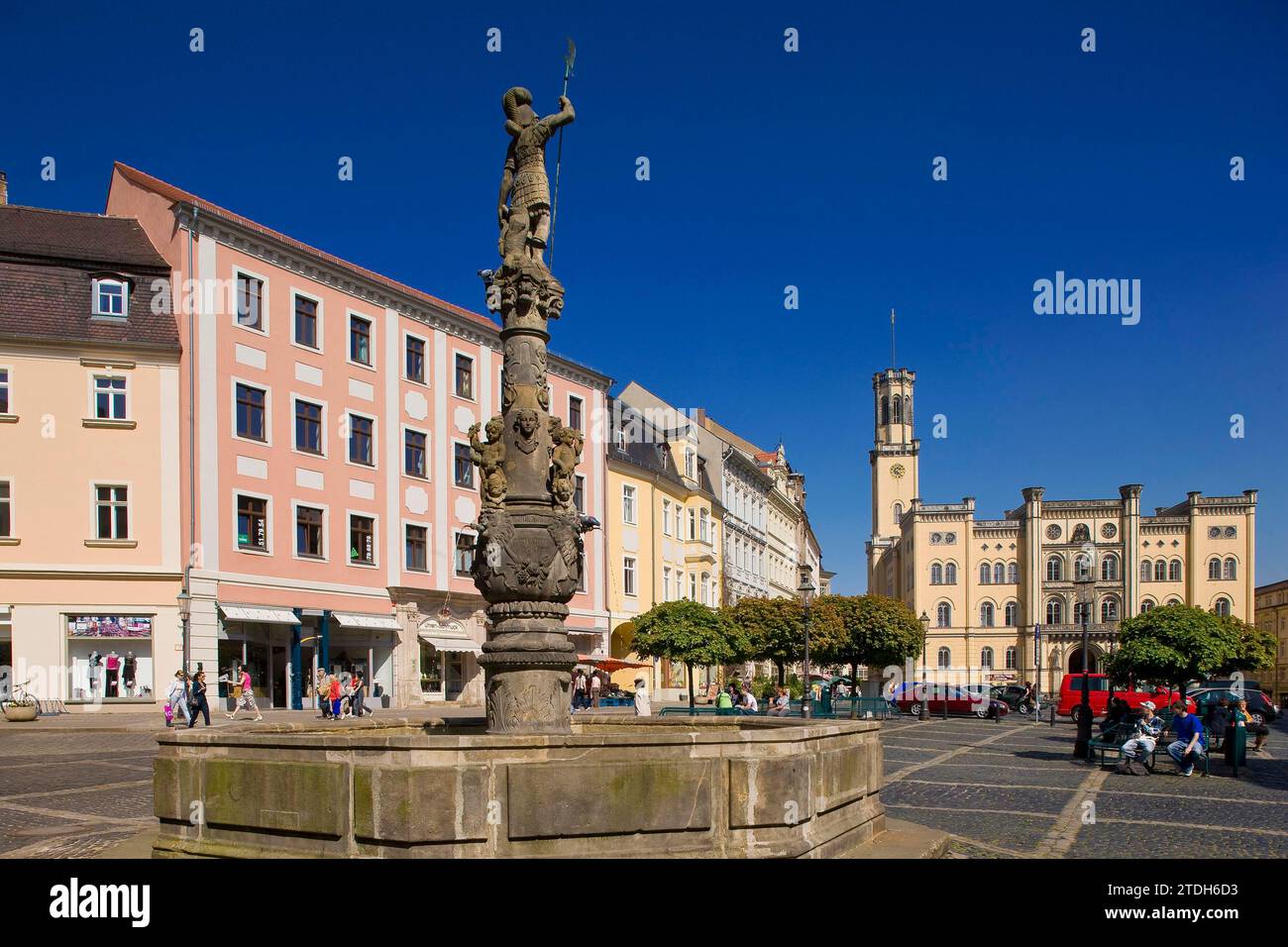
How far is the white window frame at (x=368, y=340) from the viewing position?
36.9 m

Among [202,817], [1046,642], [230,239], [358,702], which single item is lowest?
[1046,642]

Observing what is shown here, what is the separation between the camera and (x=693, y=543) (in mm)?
57500

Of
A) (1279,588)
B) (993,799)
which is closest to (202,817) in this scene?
(993,799)

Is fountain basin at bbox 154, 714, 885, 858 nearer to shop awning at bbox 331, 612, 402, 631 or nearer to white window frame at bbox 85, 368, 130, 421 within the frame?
white window frame at bbox 85, 368, 130, 421

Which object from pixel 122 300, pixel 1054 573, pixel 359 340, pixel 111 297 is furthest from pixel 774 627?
pixel 1054 573

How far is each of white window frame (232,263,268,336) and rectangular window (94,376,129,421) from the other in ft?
12.2

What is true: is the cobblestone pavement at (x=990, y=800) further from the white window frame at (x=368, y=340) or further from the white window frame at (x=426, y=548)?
the white window frame at (x=368, y=340)

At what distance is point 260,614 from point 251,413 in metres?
5.91

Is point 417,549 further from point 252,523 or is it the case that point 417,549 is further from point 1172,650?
point 1172,650

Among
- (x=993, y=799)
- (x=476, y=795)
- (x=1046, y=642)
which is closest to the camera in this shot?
(x=476, y=795)

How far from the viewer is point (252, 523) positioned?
33031 mm

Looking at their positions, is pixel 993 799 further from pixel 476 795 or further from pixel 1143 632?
pixel 1143 632

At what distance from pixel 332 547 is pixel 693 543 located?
2489 cm

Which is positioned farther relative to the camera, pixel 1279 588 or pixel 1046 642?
pixel 1279 588
